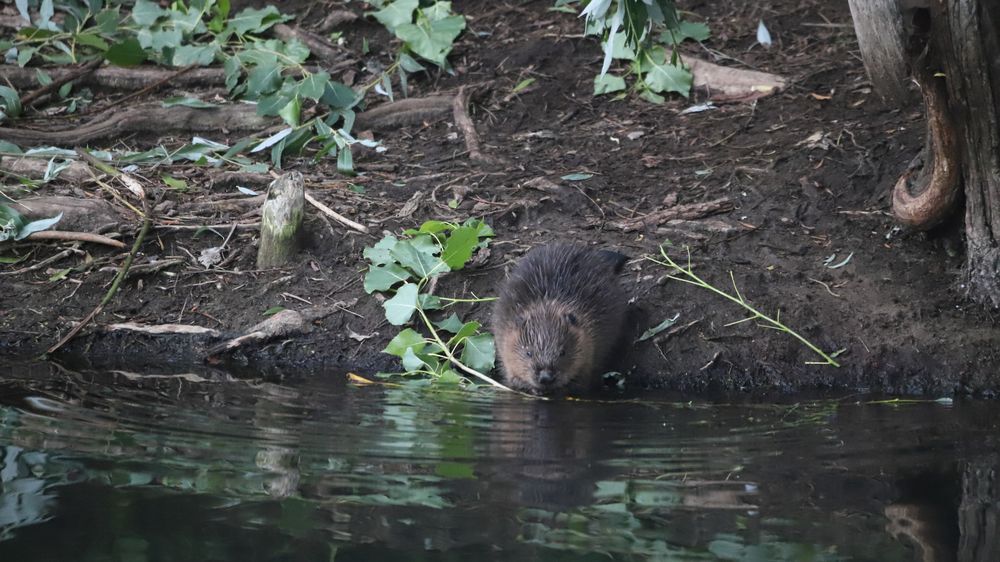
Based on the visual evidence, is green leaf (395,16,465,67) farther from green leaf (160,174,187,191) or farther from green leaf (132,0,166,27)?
green leaf (160,174,187,191)

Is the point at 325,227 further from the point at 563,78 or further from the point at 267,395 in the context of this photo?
the point at 563,78

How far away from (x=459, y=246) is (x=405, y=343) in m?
0.60

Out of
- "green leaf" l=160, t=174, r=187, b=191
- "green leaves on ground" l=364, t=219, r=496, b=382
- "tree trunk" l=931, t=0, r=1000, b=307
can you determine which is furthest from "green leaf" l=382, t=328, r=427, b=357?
"tree trunk" l=931, t=0, r=1000, b=307

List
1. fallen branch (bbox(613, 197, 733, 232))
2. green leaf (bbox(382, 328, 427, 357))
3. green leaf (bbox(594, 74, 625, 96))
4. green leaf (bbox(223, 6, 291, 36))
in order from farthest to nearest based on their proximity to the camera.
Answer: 1. green leaf (bbox(223, 6, 291, 36))
2. green leaf (bbox(594, 74, 625, 96))
3. fallen branch (bbox(613, 197, 733, 232))
4. green leaf (bbox(382, 328, 427, 357))

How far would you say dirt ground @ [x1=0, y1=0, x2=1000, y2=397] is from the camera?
16.6 feet

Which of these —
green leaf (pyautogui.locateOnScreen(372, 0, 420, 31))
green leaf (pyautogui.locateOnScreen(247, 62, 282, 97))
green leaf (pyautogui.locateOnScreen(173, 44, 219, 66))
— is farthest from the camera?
green leaf (pyautogui.locateOnScreen(372, 0, 420, 31))

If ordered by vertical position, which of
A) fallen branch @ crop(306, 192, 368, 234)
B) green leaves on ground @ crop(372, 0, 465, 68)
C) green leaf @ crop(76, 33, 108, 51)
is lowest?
fallen branch @ crop(306, 192, 368, 234)

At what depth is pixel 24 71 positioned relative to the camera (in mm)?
7734

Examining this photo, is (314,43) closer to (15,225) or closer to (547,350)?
(15,225)

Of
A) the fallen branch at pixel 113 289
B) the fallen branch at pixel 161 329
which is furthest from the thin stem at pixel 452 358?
the fallen branch at pixel 113 289

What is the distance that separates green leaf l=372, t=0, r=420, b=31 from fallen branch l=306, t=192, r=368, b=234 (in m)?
2.23

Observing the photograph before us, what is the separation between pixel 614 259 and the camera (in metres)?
5.36

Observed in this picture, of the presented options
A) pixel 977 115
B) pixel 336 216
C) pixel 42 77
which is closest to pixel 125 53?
pixel 42 77

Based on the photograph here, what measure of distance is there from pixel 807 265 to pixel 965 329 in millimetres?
845
